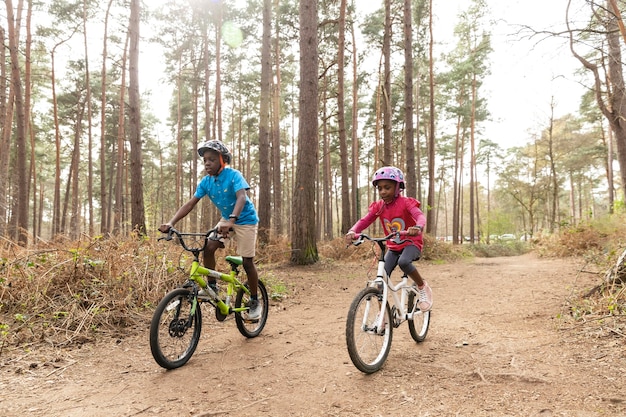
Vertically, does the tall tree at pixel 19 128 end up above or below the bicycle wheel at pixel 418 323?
above

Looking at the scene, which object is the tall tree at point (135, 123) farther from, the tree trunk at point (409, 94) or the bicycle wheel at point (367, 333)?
the tree trunk at point (409, 94)

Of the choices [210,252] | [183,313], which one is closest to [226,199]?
[210,252]

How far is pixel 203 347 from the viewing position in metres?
4.02

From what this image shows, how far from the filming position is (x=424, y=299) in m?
3.94

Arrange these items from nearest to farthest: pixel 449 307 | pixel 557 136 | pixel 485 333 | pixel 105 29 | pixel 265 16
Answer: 1. pixel 485 333
2. pixel 449 307
3. pixel 265 16
4. pixel 105 29
5. pixel 557 136

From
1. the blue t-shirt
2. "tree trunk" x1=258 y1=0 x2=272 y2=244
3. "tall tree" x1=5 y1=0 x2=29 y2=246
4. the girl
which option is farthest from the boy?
"tall tree" x1=5 y1=0 x2=29 y2=246

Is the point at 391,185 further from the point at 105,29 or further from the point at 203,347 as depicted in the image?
the point at 105,29

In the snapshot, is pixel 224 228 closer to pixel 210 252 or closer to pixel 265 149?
pixel 210 252

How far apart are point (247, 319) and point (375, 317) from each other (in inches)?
65.1

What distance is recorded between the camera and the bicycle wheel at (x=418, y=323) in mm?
3877

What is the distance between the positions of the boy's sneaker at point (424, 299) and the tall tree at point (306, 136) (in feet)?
19.9

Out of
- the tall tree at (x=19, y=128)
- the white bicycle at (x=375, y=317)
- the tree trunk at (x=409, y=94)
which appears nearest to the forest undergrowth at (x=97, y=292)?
the white bicycle at (x=375, y=317)

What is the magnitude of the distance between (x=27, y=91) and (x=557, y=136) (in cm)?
3303

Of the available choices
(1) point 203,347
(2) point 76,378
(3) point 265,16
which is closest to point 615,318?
(1) point 203,347
